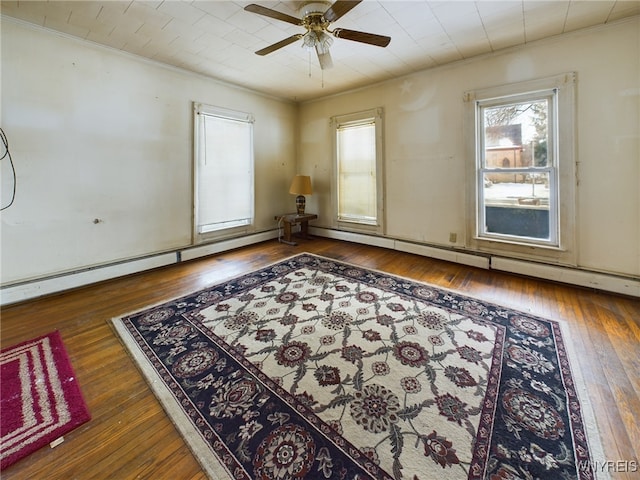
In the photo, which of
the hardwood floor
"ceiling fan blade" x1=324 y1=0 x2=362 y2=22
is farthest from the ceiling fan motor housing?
the hardwood floor

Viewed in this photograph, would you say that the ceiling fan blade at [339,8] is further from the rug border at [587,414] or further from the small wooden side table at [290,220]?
the small wooden side table at [290,220]

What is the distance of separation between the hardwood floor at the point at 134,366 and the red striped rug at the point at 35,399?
61 millimetres

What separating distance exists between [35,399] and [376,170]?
4.52 m

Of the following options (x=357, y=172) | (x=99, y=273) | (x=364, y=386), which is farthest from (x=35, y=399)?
(x=357, y=172)

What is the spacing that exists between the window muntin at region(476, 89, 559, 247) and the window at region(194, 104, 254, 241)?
3590 millimetres

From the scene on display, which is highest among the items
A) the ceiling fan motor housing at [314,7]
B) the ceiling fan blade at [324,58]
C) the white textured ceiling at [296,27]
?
the white textured ceiling at [296,27]

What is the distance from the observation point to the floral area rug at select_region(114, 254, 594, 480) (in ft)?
3.94

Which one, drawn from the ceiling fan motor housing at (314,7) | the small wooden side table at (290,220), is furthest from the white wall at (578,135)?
the ceiling fan motor housing at (314,7)

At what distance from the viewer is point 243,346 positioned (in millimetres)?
2023

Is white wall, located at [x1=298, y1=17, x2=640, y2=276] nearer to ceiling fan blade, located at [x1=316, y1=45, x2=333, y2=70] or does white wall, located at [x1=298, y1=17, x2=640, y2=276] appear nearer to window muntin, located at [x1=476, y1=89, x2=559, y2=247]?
window muntin, located at [x1=476, y1=89, x2=559, y2=247]

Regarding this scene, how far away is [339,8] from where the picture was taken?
2.04 m

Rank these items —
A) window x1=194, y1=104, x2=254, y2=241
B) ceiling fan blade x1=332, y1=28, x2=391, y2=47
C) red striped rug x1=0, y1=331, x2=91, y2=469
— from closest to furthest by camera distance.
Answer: red striped rug x1=0, y1=331, x2=91, y2=469
ceiling fan blade x1=332, y1=28, x2=391, y2=47
window x1=194, y1=104, x2=254, y2=241

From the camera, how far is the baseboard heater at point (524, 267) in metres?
2.81

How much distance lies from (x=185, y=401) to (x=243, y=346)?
54cm
